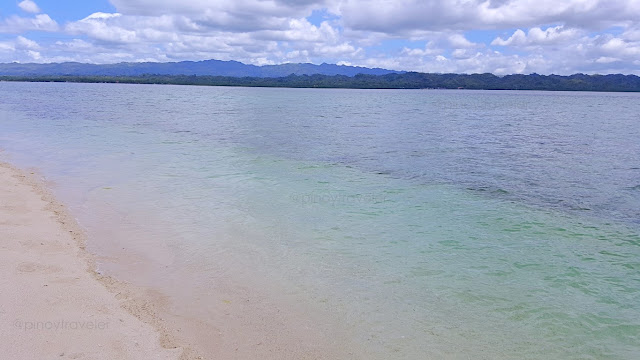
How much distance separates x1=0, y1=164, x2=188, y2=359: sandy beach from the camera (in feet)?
20.5

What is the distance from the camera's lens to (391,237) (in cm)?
1243

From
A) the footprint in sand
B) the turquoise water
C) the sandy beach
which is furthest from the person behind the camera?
the footprint in sand

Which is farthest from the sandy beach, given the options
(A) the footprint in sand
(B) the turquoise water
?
Answer: (B) the turquoise water

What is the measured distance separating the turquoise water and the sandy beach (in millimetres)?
811

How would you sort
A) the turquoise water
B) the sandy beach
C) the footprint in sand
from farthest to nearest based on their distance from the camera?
the footprint in sand
the turquoise water
the sandy beach

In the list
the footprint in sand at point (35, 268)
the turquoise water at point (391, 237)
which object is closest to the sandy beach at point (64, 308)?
the footprint in sand at point (35, 268)

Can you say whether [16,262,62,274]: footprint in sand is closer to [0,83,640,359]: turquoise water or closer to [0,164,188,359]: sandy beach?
[0,164,188,359]: sandy beach

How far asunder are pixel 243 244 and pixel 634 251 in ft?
32.0

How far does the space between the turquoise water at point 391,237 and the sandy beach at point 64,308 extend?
81 centimetres

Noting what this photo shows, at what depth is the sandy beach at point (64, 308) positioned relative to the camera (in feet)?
20.5

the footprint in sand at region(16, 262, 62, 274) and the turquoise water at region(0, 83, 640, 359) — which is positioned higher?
the footprint in sand at region(16, 262, 62, 274)

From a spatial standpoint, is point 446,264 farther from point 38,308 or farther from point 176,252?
point 38,308

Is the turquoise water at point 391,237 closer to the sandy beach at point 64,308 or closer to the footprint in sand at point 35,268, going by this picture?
the sandy beach at point 64,308

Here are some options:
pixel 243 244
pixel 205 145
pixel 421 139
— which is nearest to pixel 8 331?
pixel 243 244
